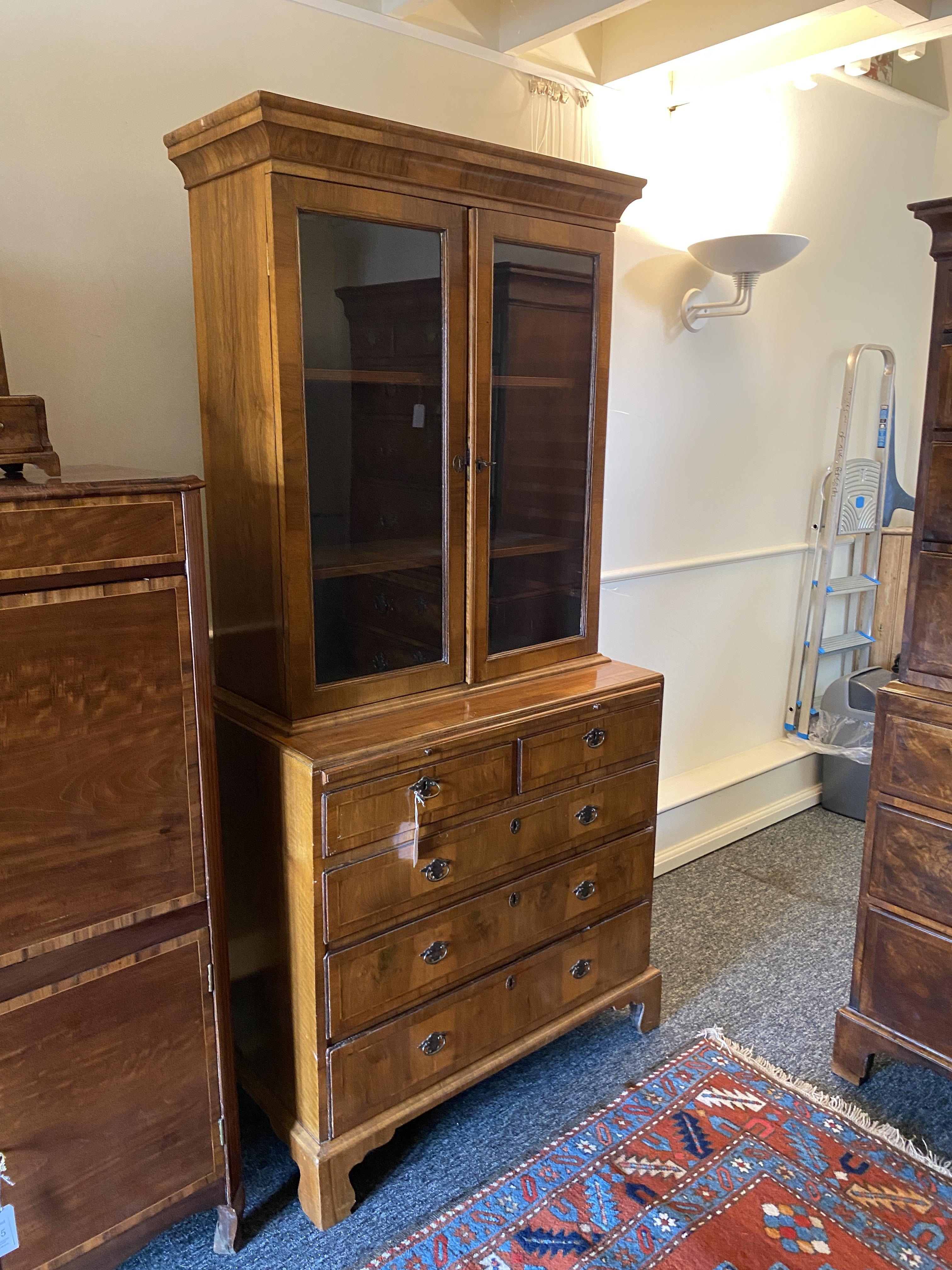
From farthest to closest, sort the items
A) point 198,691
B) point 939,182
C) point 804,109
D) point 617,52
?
point 939,182 → point 804,109 → point 617,52 → point 198,691

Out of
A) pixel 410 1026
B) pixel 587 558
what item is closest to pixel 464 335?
pixel 587 558

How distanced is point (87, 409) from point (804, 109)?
2388 mm

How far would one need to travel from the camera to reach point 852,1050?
1982mm

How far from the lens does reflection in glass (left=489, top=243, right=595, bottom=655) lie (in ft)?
5.80

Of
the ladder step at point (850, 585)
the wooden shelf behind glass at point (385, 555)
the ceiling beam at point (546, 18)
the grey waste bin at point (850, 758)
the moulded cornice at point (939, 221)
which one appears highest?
the ceiling beam at point (546, 18)

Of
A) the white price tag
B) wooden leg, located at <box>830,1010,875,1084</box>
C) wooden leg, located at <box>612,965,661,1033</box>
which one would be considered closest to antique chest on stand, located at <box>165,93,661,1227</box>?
wooden leg, located at <box>612,965,661,1033</box>

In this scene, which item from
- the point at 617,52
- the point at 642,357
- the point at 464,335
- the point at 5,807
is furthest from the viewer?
the point at 642,357

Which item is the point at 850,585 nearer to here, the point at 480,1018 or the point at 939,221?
the point at 939,221

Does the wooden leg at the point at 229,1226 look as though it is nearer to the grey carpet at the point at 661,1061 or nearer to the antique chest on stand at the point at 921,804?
the grey carpet at the point at 661,1061

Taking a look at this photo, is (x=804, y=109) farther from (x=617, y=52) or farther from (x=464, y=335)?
(x=464, y=335)

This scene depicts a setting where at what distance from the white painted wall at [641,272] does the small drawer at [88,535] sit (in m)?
0.51

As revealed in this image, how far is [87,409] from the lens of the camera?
5.53 feet

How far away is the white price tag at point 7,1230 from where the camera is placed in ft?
4.26

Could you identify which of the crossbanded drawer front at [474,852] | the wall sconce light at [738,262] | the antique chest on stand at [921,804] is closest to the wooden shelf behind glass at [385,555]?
the crossbanded drawer front at [474,852]
